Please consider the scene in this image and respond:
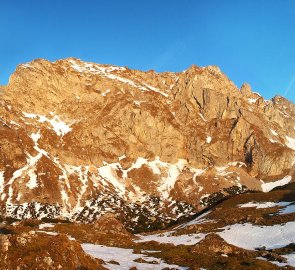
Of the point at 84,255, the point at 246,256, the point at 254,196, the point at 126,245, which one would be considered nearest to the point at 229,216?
the point at 254,196

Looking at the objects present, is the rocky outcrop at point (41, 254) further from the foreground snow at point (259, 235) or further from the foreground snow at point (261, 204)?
the foreground snow at point (261, 204)

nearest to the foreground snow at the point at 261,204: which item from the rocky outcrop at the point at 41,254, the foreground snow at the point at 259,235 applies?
the foreground snow at the point at 259,235

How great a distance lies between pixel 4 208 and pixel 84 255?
191030 mm

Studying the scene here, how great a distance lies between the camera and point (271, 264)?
30.7 m

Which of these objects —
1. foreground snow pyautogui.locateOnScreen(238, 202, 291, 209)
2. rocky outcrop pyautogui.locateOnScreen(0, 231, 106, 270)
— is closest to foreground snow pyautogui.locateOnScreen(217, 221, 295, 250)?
foreground snow pyautogui.locateOnScreen(238, 202, 291, 209)

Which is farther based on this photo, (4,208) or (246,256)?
(4,208)

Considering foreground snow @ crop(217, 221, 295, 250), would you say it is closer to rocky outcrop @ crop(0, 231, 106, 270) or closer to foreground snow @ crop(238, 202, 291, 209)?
foreground snow @ crop(238, 202, 291, 209)

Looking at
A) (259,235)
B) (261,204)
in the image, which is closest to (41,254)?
(259,235)

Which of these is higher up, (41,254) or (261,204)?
(261,204)

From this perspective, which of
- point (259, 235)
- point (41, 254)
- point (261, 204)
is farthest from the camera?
point (261, 204)

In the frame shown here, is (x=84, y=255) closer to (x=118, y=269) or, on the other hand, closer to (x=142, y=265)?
(x=118, y=269)

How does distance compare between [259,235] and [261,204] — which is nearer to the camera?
[259,235]

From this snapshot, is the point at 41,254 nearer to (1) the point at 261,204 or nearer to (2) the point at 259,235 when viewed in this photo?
(2) the point at 259,235

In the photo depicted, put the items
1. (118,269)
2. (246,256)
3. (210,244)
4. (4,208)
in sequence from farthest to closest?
(4,208) < (210,244) < (246,256) < (118,269)
